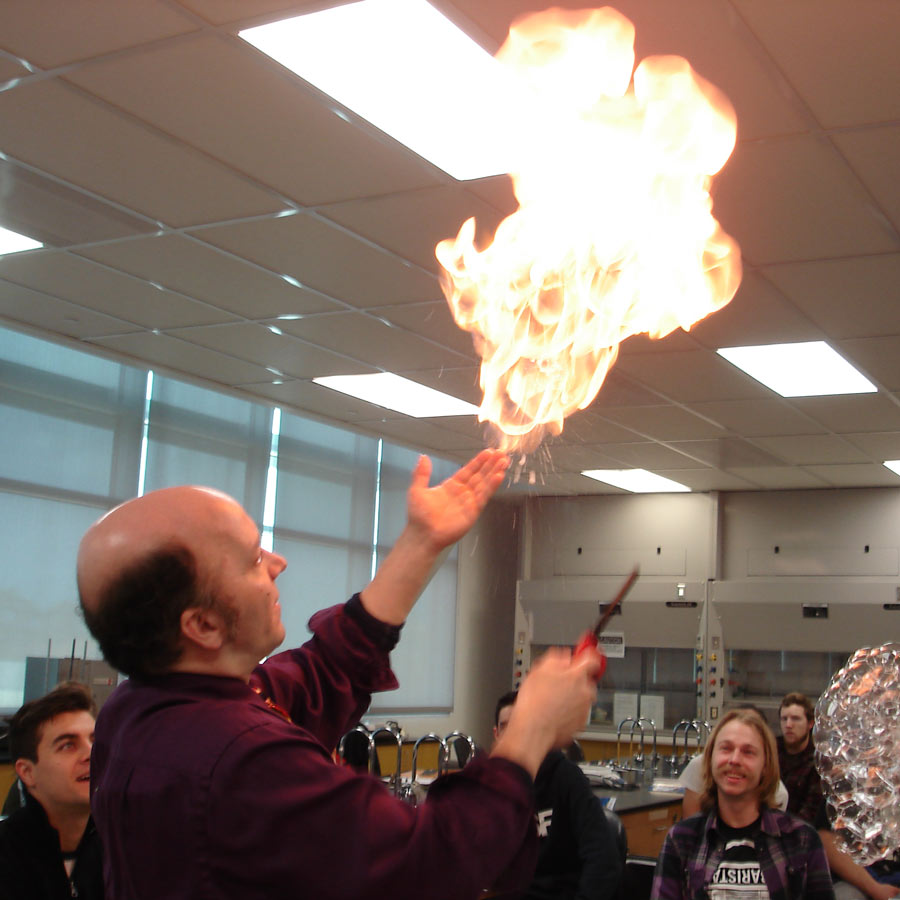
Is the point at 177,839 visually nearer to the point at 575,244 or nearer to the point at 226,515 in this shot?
the point at 226,515

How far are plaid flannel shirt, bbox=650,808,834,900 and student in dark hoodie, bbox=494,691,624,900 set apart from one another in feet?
2.07

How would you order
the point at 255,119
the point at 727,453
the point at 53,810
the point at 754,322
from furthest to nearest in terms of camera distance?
the point at 727,453 → the point at 754,322 → the point at 255,119 → the point at 53,810

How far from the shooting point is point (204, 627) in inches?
51.4

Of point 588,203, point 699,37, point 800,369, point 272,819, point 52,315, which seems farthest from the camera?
point 800,369

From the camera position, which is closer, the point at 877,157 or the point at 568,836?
the point at 877,157

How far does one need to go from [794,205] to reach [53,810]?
9.89ft

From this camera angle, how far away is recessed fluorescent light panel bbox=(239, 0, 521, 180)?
2986mm

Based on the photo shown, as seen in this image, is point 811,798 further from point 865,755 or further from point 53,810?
point 53,810

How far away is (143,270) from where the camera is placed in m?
5.04

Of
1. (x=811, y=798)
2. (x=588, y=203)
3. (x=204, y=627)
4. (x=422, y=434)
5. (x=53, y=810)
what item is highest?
(x=422, y=434)

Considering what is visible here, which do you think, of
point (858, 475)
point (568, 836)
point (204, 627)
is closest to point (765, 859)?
point (568, 836)

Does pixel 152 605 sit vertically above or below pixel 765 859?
above

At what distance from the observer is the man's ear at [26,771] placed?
2.65 m

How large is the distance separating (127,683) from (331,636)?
428mm
